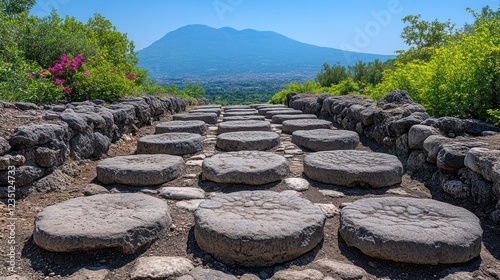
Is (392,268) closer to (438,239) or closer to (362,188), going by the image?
(438,239)

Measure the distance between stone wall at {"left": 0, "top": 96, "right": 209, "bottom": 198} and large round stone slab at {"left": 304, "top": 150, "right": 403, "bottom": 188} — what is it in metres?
2.68

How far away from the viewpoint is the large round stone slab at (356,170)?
11.3ft

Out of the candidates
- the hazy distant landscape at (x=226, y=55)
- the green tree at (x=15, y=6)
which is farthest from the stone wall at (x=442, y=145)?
the hazy distant landscape at (x=226, y=55)

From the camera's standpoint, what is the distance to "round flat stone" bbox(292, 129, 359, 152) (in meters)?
4.98

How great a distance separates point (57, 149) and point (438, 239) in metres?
3.57

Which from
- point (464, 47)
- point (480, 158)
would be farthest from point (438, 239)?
point (464, 47)

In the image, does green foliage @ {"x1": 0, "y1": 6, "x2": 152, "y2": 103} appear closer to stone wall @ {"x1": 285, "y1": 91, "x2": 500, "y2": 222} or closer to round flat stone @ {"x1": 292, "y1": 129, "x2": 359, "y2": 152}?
round flat stone @ {"x1": 292, "y1": 129, "x2": 359, "y2": 152}

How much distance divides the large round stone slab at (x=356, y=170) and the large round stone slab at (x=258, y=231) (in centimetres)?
90

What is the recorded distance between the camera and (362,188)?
138 inches

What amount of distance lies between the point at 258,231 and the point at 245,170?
1349 millimetres

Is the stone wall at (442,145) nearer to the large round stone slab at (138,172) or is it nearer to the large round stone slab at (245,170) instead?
the large round stone slab at (245,170)

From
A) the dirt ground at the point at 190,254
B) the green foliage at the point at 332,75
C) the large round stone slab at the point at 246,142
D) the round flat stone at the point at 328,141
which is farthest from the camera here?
the green foliage at the point at 332,75

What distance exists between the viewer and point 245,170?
3.57 metres

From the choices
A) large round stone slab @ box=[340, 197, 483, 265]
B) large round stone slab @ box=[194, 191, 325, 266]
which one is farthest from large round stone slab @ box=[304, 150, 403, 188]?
large round stone slab @ box=[194, 191, 325, 266]
